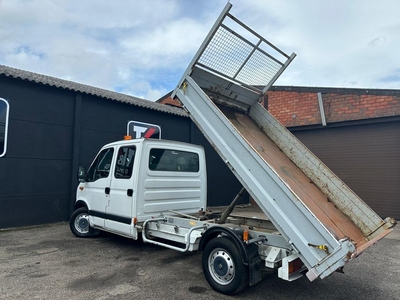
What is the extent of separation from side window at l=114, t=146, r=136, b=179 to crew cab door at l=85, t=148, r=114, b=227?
28 centimetres

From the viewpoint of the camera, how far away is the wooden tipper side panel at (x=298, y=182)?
344 centimetres

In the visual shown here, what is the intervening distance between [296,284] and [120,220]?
302 centimetres

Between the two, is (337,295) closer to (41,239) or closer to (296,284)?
(296,284)

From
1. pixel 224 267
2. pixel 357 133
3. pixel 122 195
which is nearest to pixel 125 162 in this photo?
pixel 122 195

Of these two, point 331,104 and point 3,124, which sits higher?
point 331,104

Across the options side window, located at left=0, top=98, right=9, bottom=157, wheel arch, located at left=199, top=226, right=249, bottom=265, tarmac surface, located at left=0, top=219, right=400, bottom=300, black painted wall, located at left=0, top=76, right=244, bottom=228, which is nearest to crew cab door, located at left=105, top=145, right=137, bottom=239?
tarmac surface, located at left=0, top=219, right=400, bottom=300

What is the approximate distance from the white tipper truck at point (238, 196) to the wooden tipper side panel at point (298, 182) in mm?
18

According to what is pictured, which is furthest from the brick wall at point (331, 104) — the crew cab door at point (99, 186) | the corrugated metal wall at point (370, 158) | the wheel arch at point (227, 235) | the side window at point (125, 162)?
the wheel arch at point (227, 235)

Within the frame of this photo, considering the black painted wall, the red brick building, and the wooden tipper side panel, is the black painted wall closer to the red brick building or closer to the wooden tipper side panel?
the wooden tipper side panel

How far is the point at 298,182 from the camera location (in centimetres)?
405

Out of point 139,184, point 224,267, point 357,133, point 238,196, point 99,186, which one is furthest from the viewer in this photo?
point 357,133

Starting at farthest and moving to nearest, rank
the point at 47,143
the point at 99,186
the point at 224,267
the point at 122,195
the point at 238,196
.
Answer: the point at 47,143 → the point at 99,186 → the point at 122,195 → the point at 238,196 → the point at 224,267

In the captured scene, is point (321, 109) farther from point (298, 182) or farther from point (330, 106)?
point (298, 182)

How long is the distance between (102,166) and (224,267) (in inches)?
135
